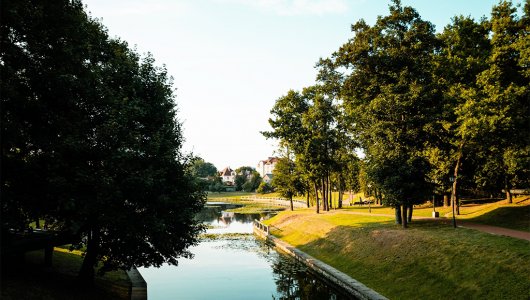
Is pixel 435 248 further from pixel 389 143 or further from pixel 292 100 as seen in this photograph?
pixel 292 100

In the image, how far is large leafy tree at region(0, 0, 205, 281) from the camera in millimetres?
14648

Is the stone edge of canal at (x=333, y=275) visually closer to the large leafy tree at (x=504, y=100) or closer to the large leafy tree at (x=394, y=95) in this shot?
the large leafy tree at (x=394, y=95)

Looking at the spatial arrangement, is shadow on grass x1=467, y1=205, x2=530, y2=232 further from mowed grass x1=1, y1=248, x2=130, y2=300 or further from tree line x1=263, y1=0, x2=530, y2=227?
mowed grass x1=1, y1=248, x2=130, y2=300

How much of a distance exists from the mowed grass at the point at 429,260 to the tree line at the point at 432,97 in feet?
12.3

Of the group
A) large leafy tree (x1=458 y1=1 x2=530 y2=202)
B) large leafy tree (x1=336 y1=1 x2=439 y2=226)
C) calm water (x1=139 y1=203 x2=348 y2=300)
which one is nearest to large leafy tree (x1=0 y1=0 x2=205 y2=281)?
calm water (x1=139 y1=203 x2=348 y2=300)

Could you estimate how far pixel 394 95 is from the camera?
102 ft

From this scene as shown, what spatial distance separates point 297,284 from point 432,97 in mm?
19942

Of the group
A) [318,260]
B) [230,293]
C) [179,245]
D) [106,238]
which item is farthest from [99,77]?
[318,260]

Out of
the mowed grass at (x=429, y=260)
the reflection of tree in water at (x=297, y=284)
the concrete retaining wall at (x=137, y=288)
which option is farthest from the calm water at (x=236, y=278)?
the mowed grass at (x=429, y=260)

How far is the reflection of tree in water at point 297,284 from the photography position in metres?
23.8

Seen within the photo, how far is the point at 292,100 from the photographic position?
53719mm

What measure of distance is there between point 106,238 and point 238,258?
68.0 ft

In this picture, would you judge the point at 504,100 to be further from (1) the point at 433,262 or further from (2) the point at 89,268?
(2) the point at 89,268

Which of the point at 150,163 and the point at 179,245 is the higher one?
the point at 150,163
